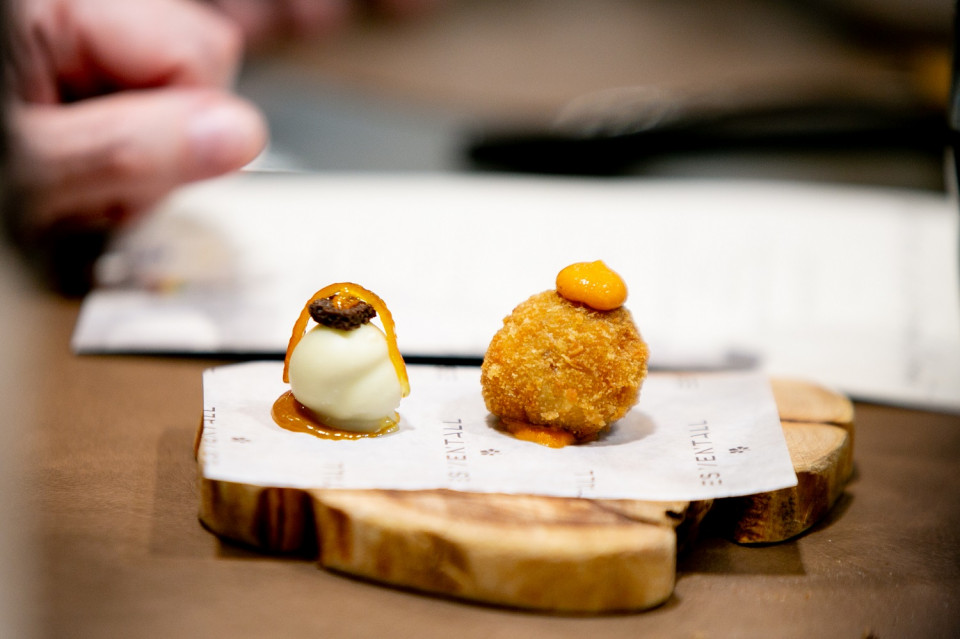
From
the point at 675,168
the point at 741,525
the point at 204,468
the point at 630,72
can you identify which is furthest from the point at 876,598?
the point at 630,72

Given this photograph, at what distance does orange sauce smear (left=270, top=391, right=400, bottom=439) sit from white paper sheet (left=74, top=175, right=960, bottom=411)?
0.55m

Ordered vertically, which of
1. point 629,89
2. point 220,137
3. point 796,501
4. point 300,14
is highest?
point 300,14

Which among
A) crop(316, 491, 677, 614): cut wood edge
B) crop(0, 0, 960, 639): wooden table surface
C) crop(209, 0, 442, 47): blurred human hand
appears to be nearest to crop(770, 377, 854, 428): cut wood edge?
crop(0, 0, 960, 639): wooden table surface

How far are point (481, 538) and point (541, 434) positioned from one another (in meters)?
0.30

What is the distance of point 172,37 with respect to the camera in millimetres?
2367

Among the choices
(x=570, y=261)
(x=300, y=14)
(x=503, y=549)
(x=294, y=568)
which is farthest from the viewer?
(x=300, y=14)

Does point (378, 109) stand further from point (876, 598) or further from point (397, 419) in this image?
point (876, 598)

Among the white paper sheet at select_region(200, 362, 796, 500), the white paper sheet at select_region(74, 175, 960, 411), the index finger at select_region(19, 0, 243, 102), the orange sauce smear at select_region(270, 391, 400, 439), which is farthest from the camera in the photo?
the index finger at select_region(19, 0, 243, 102)

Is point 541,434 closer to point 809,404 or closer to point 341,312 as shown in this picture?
point 341,312

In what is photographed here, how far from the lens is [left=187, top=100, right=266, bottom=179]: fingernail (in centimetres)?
214

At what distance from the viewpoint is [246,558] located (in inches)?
50.3

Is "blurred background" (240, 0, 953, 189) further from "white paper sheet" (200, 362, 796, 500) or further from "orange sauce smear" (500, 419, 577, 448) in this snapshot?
"orange sauce smear" (500, 419, 577, 448)


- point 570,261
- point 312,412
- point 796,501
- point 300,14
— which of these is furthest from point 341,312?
point 300,14

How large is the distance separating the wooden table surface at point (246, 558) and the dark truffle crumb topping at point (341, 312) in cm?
37
